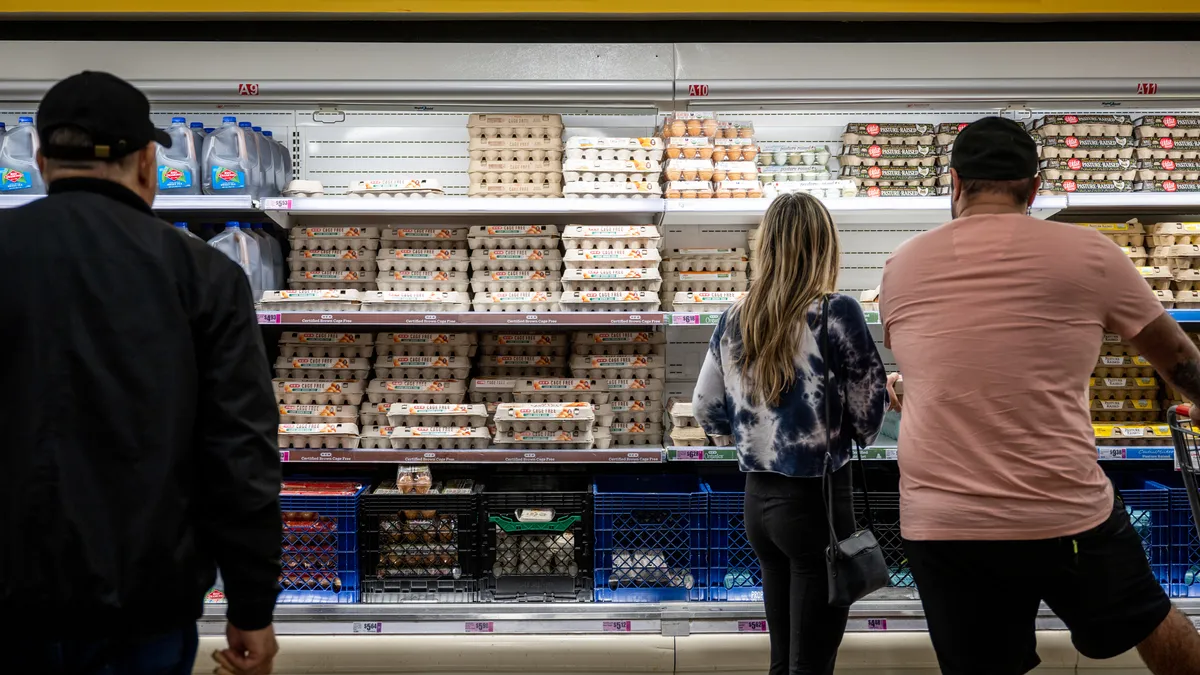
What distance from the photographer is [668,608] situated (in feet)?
11.3

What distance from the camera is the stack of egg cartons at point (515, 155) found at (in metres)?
3.84

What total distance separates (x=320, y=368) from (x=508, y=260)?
99 cm

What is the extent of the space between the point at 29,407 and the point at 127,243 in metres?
0.30

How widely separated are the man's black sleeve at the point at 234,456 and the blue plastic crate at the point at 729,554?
7.52 ft

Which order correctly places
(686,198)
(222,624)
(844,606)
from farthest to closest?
(686,198) → (222,624) → (844,606)

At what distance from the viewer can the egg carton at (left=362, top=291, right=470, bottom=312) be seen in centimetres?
371

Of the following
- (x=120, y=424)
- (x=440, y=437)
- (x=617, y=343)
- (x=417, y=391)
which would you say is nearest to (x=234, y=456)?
(x=120, y=424)

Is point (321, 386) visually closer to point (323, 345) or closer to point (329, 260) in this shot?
point (323, 345)

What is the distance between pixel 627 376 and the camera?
3.86 m

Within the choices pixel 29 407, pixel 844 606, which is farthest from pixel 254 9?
pixel 844 606

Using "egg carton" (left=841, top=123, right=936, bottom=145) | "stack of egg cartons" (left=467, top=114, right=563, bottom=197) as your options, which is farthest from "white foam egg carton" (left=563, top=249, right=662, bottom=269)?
"egg carton" (left=841, top=123, right=936, bottom=145)

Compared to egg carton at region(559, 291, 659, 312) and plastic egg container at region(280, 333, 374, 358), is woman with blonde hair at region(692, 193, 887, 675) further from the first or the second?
plastic egg container at region(280, 333, 374, 358)

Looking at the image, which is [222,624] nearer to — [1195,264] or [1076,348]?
[1076,348]

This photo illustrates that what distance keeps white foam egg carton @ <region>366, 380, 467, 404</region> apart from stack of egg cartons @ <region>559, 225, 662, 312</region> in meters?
0.63
